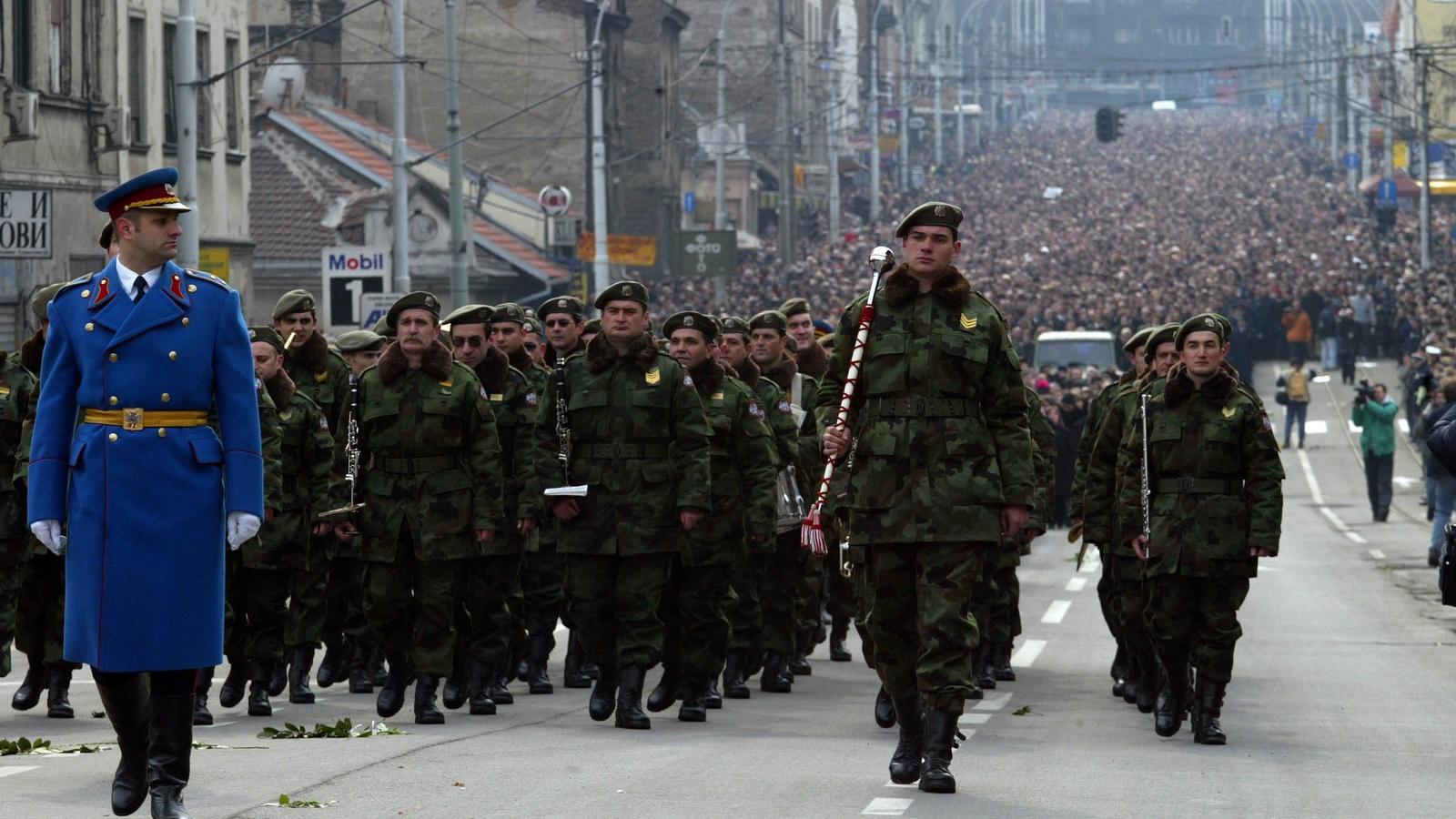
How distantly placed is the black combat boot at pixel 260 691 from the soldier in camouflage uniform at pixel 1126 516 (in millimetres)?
3976

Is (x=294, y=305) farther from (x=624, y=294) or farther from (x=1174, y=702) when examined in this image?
(x=1174, y=702)

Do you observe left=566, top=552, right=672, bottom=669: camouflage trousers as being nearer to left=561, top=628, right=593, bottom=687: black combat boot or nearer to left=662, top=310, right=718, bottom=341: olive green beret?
left=662, top=310, right=718, bottom=341: olive green beret

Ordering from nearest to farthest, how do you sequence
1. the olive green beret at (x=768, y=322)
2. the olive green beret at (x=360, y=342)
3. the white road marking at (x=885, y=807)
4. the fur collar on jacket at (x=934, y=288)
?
the white road marking at (x=885, y=807)
the fur collar on jacket at (x=934, y=288)
the olive green beret at (x=360, y=342)
the olive green beret at (x=768, y=322)

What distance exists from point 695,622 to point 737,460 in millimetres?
1055

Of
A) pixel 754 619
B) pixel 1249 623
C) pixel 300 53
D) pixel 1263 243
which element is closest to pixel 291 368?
pixel 754 619

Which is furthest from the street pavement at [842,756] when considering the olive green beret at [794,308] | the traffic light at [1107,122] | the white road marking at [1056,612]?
the traffic light at [1107,122]

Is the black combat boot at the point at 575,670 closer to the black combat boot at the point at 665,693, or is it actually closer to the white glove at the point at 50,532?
the black combat boot at the point at 665,693

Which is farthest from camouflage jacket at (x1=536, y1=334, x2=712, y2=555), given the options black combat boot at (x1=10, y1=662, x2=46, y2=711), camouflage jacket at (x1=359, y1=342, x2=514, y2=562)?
black combat boot at (x1=10, y1=662, x2=46, y2=711)

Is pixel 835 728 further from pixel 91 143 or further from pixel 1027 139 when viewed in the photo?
pixel 1027 139

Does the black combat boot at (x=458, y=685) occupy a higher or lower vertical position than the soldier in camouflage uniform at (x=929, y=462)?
lower

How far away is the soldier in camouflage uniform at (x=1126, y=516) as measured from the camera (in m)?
12.2

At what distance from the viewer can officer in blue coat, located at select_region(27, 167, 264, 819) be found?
7559 millimetres

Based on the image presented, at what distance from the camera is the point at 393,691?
11.8 m

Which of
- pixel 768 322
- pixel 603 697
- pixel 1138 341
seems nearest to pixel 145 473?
pixel 603 697
